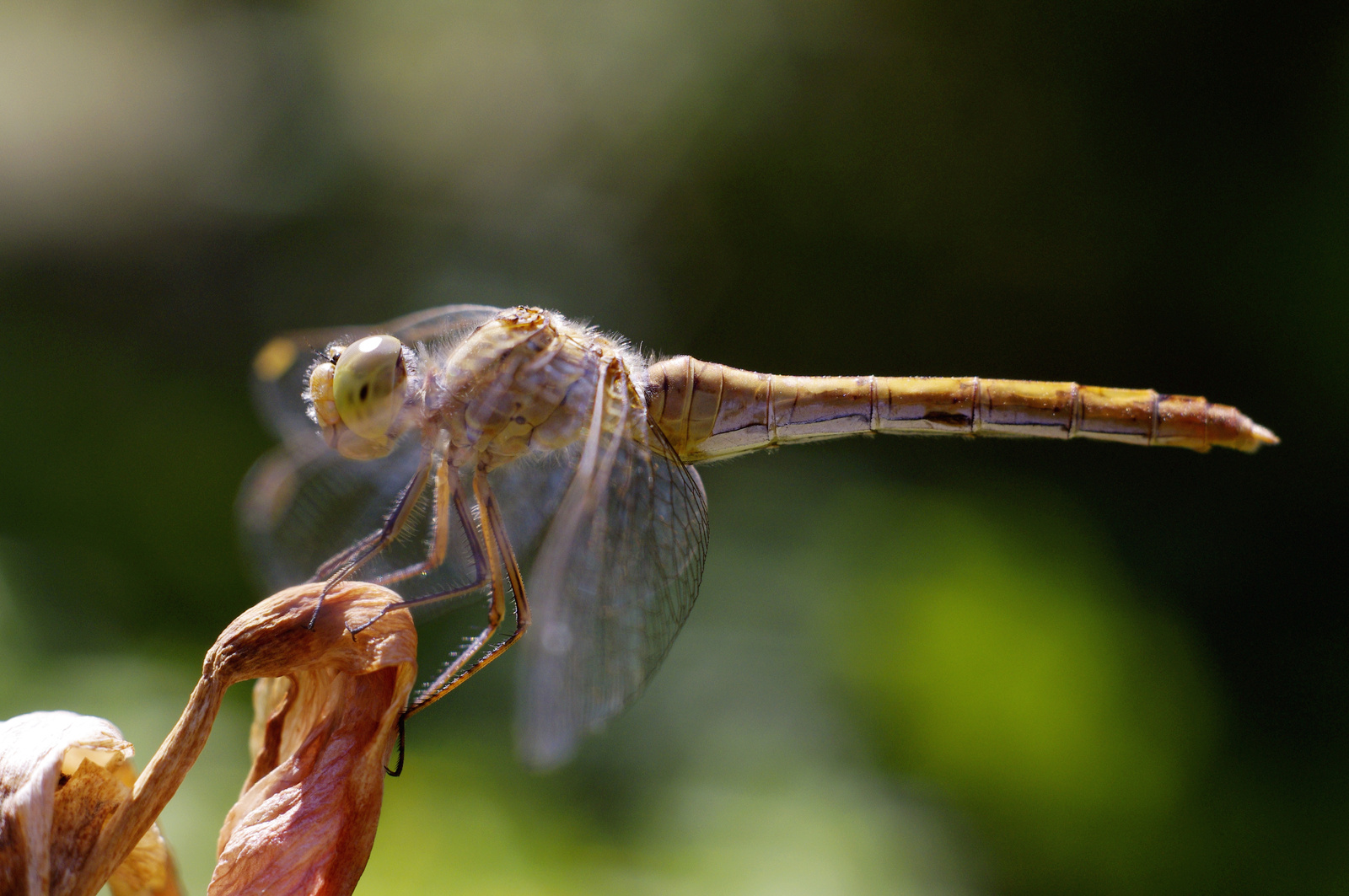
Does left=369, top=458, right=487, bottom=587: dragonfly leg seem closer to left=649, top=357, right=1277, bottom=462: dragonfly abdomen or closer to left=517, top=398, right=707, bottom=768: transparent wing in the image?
left=517, top=398, right=707, bottom=768: transparent wing

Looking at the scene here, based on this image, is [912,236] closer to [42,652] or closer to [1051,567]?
[1051,567]

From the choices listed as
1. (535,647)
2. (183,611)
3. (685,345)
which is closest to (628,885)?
(535,647)

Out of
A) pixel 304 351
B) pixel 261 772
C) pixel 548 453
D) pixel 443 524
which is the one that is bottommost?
pixel 261 772

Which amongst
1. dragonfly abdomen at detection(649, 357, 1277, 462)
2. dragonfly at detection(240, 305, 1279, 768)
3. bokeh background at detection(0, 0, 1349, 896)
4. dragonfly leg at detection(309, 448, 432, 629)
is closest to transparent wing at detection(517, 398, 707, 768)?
dragonfly at detection(240, 305, 1279, 768)

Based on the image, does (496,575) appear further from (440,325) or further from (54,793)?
(54,793)

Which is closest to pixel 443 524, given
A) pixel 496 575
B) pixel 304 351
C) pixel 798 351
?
pixel 496 575
